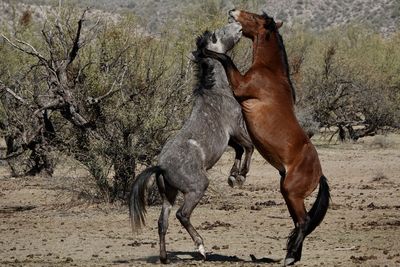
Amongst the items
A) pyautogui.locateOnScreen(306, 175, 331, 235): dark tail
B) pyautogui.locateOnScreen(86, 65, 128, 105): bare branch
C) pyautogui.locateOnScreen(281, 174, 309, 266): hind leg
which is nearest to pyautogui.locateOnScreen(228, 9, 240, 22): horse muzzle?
pyautogui.locateOnScreen(281, 174, 309, 266): hind leg

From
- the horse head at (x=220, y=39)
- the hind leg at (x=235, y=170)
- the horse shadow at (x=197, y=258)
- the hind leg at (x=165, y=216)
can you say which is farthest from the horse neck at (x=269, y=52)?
the horse shadow at (x=197, y=258)

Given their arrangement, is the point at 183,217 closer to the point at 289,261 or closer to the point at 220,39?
the point at 289,261

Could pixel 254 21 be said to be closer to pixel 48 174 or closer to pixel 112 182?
pixel 112 182

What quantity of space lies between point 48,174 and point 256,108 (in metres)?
14.6

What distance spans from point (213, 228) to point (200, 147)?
349 centimetres

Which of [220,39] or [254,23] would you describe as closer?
[254,23]

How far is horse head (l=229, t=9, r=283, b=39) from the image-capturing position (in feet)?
32.7

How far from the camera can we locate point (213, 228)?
14141 millimetres

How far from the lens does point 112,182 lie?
1766 centimetres

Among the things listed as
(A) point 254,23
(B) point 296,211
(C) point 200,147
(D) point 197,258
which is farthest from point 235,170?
(A) point 254,23

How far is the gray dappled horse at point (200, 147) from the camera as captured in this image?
1057 cm

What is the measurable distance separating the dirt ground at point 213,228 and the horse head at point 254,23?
2711 mm

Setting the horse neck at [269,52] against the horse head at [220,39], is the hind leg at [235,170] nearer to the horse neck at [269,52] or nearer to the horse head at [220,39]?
the horse head at [220,39]

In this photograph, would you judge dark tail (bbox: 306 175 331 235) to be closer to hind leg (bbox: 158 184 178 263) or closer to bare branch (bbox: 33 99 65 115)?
hind leg (bbox: 158 184 178 263)
